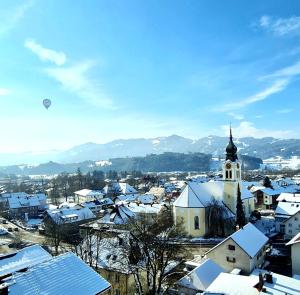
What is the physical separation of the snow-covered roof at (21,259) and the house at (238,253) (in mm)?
17430

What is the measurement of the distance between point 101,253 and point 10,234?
4190 centimetres

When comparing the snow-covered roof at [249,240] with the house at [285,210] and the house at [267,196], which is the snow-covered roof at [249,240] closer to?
the house at [285,210]

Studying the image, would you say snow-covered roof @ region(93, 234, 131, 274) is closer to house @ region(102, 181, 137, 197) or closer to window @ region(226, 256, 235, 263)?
window @ region(226, 256, 235, 263)

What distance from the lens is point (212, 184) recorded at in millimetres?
63000

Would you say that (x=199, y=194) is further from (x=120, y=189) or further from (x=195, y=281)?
(x=120, y=189)

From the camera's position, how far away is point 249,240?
36562mm

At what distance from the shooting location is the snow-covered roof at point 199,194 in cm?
5750

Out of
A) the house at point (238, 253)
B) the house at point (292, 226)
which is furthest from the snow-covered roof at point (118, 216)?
the house at point (238, 253)

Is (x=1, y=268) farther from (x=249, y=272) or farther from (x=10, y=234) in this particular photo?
(x=10, y=234)

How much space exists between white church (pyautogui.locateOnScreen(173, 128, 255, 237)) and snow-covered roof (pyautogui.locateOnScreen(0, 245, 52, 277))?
33986 mm

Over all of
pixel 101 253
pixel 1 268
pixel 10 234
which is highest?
pixel 1 268

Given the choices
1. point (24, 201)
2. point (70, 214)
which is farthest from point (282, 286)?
point (24, 201)

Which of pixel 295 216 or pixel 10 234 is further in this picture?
pixel 10 234

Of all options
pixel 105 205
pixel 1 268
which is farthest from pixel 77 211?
pixel 1 268
